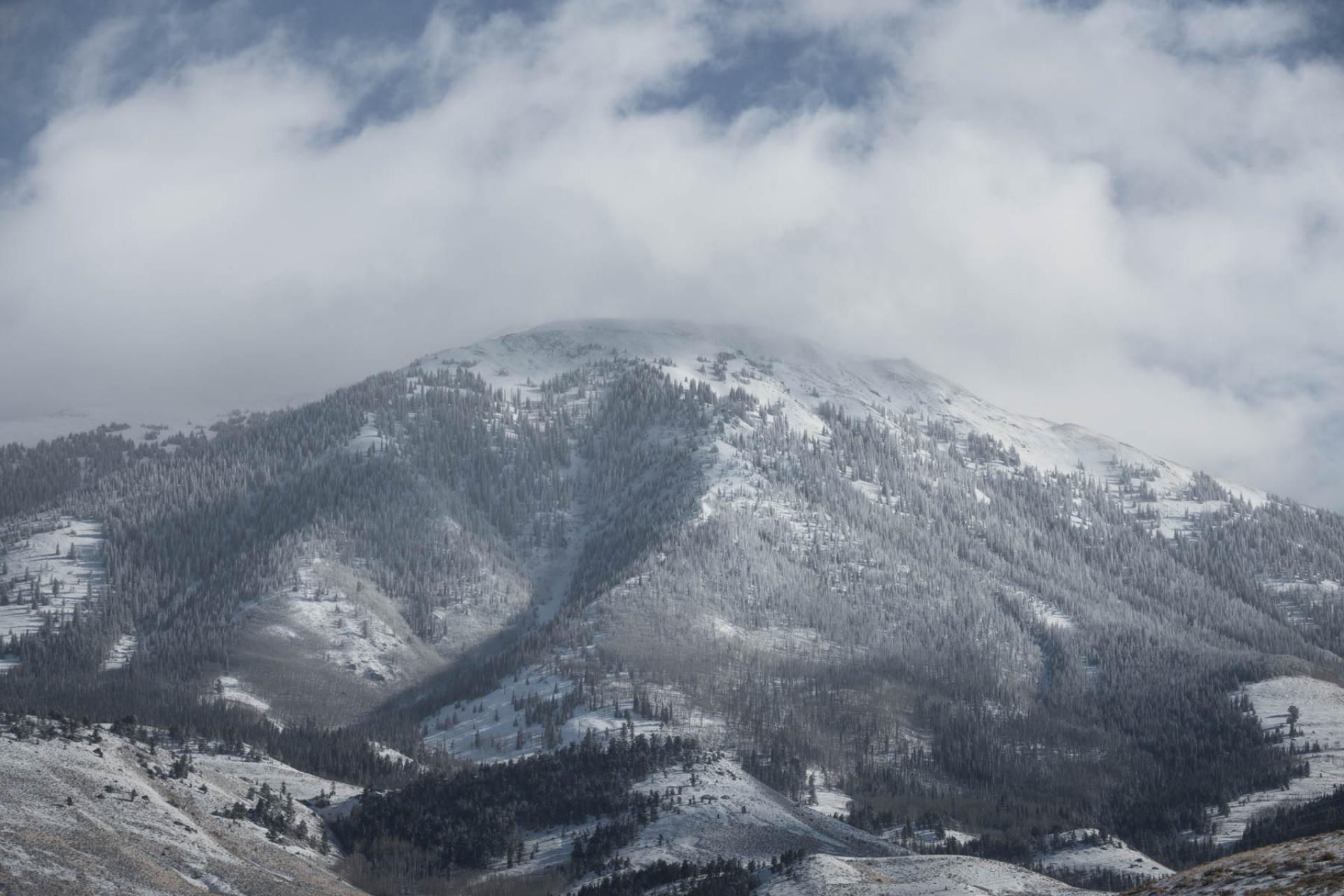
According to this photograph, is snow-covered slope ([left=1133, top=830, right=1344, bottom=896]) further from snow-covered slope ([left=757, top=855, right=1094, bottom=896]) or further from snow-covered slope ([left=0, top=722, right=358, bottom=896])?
snow-covered slope ([left=0, top=722, right=358, bottom=896])

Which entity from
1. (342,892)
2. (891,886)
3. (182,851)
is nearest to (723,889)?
(891,886)

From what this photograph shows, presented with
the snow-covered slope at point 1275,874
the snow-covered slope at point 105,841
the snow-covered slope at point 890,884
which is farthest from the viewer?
the snow-covered slope at point 890,884

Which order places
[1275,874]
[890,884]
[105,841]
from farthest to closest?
1. [890,884]
2. [105,841]
3. [1275,874]

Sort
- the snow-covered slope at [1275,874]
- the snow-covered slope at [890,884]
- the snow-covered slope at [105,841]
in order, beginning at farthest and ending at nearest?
the snow-covered slope at [890,884]
the snow-covered slope at [105,841]
the snow-covered slope at [1275,874]

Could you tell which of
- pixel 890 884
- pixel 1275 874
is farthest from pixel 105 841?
pixel 1275 874

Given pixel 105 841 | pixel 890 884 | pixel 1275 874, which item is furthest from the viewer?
pixel 890 884

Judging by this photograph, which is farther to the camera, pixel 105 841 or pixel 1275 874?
pixel 105 841

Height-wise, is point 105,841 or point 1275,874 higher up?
point 105,841

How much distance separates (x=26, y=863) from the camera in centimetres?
15688

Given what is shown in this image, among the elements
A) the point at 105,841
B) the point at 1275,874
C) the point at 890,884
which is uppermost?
the point at 105,841

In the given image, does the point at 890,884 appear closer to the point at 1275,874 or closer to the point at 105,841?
the point at 105,841

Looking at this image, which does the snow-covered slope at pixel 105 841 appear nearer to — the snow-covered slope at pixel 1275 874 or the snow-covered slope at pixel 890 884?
the snow-covered slope at pixel 890 884

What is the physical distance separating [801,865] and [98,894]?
89641mm

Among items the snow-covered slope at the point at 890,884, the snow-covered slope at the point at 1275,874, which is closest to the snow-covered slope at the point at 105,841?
the snow-covered slope at the point at 890,884
